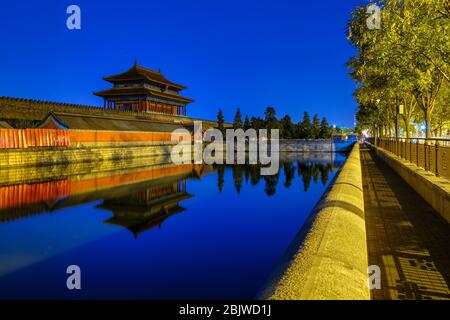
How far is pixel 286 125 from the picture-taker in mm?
92938

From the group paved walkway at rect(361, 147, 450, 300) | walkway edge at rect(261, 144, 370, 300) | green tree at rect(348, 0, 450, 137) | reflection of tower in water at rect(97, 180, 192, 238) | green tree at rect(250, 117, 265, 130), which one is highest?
green tree at rect(250, 117, 265, 130)

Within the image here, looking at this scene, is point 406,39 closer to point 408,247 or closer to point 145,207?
point 408,247

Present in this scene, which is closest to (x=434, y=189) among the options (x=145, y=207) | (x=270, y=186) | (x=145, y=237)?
(x=145, y=237)

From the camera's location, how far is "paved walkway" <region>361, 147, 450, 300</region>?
4812 mm

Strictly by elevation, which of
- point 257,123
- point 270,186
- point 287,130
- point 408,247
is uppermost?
point 257,123

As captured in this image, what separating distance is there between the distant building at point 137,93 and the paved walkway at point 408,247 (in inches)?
2277

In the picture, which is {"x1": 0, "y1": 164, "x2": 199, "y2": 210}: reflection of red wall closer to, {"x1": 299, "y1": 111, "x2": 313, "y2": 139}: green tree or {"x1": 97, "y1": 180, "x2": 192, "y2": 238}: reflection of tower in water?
{"x1": 97, "y1": 180, "x2": 192, "y2": 238}: reflection of tower in water

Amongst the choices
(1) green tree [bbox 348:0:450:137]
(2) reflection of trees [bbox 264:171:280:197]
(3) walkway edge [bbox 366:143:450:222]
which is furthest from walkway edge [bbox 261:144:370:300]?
(2) reflection of trees [bbox 264:171:280:197]

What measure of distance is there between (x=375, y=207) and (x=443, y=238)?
3.40 metres

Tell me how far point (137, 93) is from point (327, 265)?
6420 cm

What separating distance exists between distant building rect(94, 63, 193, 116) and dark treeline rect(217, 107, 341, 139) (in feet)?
50.9

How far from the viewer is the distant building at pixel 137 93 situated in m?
64.9

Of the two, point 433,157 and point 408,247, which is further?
point 433,157
